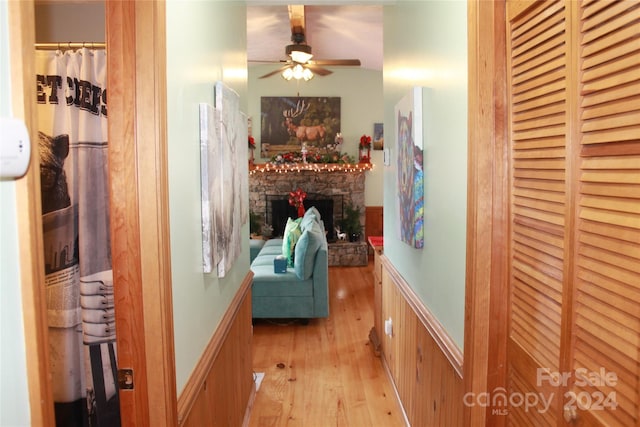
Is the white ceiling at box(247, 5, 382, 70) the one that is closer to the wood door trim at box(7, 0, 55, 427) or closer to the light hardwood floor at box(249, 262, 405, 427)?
the light hardwood floor at box(249, 262, 405, 427)

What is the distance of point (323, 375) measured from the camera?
3.54 m

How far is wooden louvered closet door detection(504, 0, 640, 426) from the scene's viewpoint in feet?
2.96

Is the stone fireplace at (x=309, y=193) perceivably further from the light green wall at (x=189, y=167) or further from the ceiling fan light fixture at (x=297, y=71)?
the light green wall at (x=189, y=167)

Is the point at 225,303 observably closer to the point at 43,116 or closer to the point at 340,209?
the point at 43,116

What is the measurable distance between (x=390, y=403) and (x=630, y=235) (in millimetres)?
2500

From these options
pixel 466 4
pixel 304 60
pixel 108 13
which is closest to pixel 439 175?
pixel 466 4

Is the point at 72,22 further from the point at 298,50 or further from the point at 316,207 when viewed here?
the point at 316,207

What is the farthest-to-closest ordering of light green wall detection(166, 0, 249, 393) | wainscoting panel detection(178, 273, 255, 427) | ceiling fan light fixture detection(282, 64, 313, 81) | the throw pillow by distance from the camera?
ceiling fan light fixture detection(282, 64, 313, 81)
the throw pillow
wainscoting panel detection(178, 273, 255, 427)
light green wall detection(166, 0, 249, 393)

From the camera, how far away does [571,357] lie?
1088 millimetres

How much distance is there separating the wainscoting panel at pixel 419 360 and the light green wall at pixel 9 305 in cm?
135

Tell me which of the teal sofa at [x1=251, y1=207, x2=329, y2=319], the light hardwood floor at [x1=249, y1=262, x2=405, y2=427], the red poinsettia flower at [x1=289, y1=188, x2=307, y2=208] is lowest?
the light hardwood floor at [x1=249, y1=262, x2=405, y2=427]

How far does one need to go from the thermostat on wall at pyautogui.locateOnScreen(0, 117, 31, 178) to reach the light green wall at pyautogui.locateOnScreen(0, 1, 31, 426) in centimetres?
2

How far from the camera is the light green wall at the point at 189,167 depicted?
4.57 ft

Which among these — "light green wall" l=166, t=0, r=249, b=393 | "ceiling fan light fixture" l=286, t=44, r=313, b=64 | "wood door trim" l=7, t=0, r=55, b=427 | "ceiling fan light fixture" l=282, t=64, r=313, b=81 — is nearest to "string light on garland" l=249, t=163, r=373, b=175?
"ceiling fan light fixture" l=282, t=64, r=313, b=81
